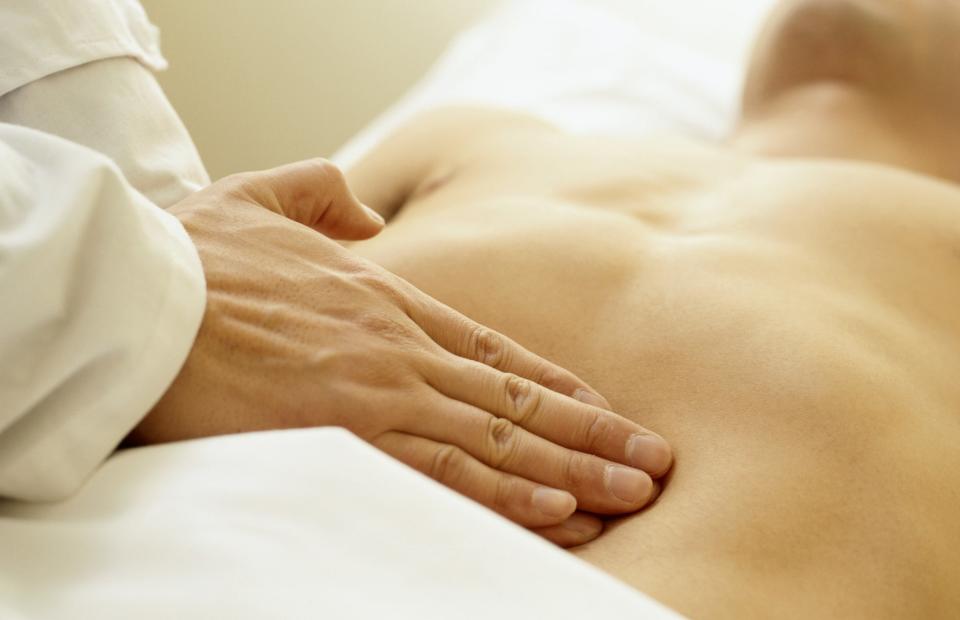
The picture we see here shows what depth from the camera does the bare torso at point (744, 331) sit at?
2.11 feet

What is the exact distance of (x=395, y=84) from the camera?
2133mm

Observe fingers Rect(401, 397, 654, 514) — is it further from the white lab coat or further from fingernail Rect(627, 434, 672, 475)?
the white lab coat

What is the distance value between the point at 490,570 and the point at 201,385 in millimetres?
232

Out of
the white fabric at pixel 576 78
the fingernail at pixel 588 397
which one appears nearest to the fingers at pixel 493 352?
the fingernail at pixel 588 397

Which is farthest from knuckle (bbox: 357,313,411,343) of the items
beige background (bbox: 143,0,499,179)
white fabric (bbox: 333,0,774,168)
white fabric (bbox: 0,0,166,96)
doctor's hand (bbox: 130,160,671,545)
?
beige background (bbox: 143,0,499,179)

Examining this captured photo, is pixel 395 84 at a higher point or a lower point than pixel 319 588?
lower

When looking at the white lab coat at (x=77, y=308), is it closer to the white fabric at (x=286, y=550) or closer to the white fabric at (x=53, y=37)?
the white fabric at (x=286, y=550)

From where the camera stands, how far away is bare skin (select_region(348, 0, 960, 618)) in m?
0.65

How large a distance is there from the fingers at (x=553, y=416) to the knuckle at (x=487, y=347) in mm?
36

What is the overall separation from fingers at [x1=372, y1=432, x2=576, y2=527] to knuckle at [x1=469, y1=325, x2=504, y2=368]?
3.7 inches

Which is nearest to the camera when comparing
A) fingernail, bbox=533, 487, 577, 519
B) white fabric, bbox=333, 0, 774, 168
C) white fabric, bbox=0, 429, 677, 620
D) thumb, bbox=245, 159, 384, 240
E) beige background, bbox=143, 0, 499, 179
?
white fabric, bbox=0, 429, 677, 620

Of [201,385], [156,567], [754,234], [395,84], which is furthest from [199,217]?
[395,84]

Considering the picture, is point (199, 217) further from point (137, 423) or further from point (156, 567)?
point (156, 567)

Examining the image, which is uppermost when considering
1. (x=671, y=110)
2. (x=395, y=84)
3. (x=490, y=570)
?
(x=490, y=570)
